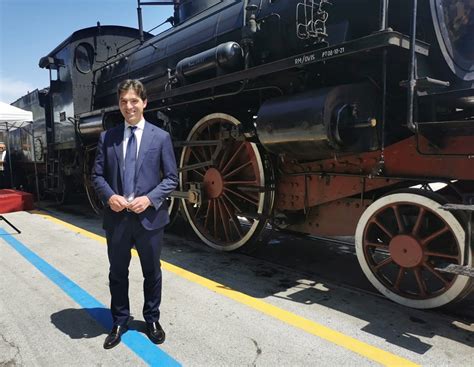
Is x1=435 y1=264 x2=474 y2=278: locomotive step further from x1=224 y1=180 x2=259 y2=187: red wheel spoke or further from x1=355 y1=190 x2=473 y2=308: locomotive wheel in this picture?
x1=224 y1=180 x2=259 y2=187: red wheel spoke

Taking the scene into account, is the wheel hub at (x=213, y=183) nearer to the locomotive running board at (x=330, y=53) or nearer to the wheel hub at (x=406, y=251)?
the locomotive running board at (x=330, y=53)

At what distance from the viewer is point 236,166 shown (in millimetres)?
4781

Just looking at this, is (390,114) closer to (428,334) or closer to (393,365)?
(428,334)

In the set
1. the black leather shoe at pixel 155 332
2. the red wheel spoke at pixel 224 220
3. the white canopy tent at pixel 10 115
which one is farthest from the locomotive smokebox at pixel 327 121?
the white canopy tent at pixel 10 115

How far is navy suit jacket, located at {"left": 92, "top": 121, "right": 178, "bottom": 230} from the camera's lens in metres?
2.55

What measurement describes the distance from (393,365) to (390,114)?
2.04 meters

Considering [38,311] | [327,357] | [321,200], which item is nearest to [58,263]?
[38,311]

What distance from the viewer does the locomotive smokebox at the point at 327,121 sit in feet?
10.2

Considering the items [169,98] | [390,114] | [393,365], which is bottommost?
[393,365]

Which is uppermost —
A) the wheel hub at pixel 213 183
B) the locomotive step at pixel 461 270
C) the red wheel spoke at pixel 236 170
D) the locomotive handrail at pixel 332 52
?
the locomotive handrail at pixel 332 52

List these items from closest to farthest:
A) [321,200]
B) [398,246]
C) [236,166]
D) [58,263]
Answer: [398,246] < [321,200] < [58,263] < [236,166]

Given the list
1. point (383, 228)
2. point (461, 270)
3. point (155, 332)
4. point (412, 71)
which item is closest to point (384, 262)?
point (383, 228)

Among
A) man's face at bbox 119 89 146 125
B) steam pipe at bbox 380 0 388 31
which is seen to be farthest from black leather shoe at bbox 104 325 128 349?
steam pipe at bbox 380 0 388 31

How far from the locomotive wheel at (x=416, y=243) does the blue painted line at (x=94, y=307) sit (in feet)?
5.82
